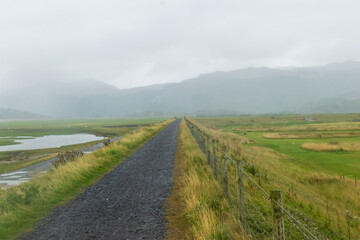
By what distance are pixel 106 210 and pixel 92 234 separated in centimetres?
188

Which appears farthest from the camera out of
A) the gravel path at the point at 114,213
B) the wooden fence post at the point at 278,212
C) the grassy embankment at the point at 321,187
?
the grassy embankment at the point at 321,187

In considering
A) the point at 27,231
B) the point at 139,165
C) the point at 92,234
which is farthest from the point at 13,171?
the point at 92,234

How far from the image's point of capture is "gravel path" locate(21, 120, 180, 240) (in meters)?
7.34

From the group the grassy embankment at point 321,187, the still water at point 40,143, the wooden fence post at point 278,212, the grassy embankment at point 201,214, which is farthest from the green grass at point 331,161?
the still water at point 40,143

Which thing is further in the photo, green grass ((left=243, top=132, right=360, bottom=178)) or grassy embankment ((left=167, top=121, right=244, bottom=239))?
green grass ((left=243, top=132, right=360, bottom=178))

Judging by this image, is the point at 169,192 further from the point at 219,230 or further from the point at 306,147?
the point at 306,147

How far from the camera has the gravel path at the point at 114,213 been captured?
24.1 feet

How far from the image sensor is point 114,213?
28.9 ft

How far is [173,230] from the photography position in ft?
23.7

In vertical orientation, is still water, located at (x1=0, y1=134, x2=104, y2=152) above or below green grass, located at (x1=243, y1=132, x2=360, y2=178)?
above

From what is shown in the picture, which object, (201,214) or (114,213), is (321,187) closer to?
(201,214)

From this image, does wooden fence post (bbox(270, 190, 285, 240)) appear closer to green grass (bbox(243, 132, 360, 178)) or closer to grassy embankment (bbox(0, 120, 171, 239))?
grassy embankment (bbox(0, 120, 171, 239))

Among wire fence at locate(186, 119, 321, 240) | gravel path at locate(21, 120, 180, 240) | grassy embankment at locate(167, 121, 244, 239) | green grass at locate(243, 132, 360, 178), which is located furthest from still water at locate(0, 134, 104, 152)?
wire fence at locate(186, 119, 321, 240)

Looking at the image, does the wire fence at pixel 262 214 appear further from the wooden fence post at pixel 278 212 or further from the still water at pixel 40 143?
the still water at pixel 40 143
